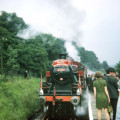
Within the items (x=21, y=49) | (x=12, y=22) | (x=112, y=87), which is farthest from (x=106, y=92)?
(x=12, y=22)

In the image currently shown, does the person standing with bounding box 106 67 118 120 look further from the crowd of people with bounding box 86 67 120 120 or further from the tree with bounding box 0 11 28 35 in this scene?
the tree with bounding box 0 11 28 35

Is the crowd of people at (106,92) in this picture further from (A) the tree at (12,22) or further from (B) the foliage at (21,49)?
(A) the tree at (12,22)

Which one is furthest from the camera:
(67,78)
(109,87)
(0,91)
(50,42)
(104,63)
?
(104,63)

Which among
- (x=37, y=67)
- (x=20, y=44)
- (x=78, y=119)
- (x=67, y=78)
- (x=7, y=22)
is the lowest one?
(x=78, y=119)

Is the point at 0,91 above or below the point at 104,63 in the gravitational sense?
below

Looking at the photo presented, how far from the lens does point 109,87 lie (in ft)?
21.6

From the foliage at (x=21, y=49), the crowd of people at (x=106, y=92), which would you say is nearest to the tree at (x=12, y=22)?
the foliage at (x=21, y=49)

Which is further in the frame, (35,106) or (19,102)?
(35,106)

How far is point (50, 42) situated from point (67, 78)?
2663 cm

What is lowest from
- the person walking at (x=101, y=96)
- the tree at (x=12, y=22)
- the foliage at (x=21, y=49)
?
the person walking at (x=101, y=96)

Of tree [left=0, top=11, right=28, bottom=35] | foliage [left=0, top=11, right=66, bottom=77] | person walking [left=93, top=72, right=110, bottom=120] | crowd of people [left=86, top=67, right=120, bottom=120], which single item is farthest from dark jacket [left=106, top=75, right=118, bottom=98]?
tree [left=0, top=11, right=28, bottom=35]

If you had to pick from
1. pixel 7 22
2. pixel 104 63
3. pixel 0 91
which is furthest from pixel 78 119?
pixel 104 63

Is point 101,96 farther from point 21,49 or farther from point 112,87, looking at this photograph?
point 21,49

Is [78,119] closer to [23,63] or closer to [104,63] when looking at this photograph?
[23,63]
